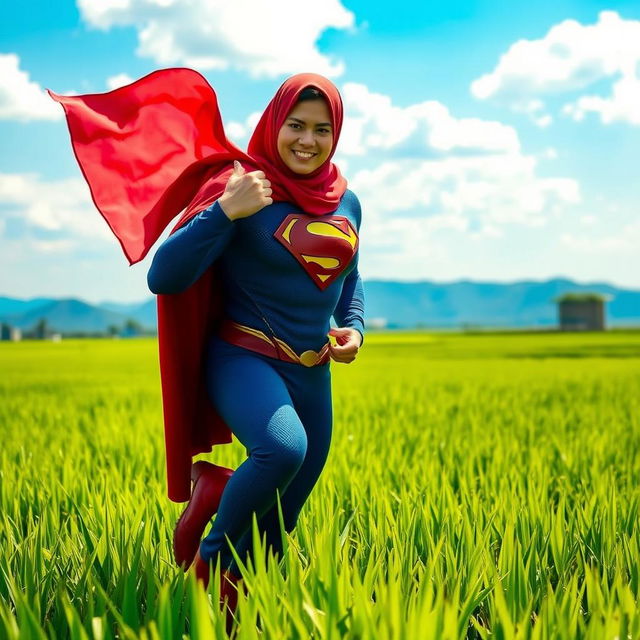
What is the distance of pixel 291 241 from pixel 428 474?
2006mm

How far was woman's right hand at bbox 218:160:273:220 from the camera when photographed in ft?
7.86

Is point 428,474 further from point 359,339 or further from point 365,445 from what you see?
point 359,339

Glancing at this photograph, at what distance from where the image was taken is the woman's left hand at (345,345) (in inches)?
104

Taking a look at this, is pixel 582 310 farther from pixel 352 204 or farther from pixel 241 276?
pixel 241 276

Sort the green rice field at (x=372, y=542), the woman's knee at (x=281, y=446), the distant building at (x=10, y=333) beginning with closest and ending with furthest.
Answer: the green rice field at (x=372, y=542), the woman's knee at (x=281, y=446), the distant building at (x=10, y=333)

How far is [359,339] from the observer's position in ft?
9.07

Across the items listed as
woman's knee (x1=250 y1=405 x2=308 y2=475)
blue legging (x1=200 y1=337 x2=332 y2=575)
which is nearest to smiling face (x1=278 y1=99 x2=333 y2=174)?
blue legging (x1=200 y1=337 x2=332 y2=575)

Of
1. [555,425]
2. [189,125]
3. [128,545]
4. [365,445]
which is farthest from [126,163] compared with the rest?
[555,425]

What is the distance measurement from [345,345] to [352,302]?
297 millimetres

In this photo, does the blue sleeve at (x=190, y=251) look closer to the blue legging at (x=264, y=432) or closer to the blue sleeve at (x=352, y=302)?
the blue legging at (x=264, y=432)

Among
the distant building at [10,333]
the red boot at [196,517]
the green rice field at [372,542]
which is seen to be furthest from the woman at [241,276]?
the distant building at [10,333]

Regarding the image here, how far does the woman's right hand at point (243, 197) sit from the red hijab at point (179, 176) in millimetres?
153

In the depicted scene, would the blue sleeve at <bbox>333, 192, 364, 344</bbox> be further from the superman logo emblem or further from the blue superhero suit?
the superman logo emblem

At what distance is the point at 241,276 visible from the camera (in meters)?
2.61
